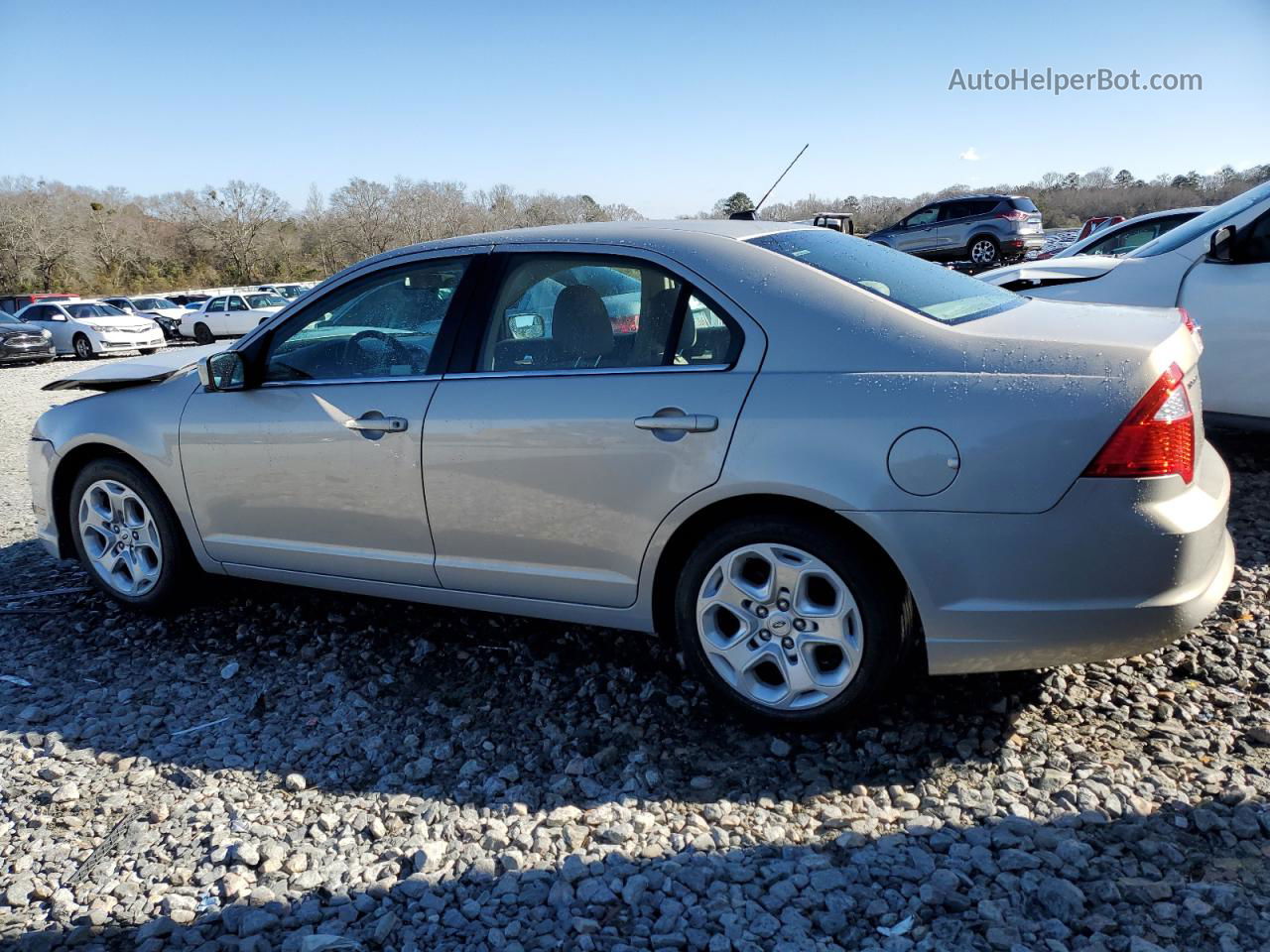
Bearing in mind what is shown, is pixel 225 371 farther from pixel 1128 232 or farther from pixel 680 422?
pixel 1128 232

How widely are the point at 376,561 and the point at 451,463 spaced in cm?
57

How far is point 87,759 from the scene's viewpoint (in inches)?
124

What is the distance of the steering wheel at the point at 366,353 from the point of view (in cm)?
361

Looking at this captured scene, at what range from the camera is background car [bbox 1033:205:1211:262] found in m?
10.1

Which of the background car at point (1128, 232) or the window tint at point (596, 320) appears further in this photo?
the background car at point (1128, 232)

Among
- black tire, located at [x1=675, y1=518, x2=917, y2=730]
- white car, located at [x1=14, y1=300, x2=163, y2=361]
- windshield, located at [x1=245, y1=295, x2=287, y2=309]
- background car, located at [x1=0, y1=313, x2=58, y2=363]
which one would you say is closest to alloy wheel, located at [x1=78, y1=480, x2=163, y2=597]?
black tire, located at [x1=675, y1=518, x2=917, y2=730]

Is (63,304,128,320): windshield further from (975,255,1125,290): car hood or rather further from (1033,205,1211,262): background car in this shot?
(975,255,1125,290): car hood

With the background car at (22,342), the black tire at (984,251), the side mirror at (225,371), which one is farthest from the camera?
the black tire at (984,251)

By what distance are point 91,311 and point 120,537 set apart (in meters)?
24.5

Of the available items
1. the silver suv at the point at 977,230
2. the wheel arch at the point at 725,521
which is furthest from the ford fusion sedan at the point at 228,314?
the wheel arch at the point at 725,521

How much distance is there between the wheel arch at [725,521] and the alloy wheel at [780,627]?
Result: 115 millimetres

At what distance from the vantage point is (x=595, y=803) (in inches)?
110

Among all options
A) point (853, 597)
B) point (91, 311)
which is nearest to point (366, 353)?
point (853, 597)

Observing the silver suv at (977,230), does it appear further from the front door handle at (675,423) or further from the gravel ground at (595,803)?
the front door handle at (675,423)
